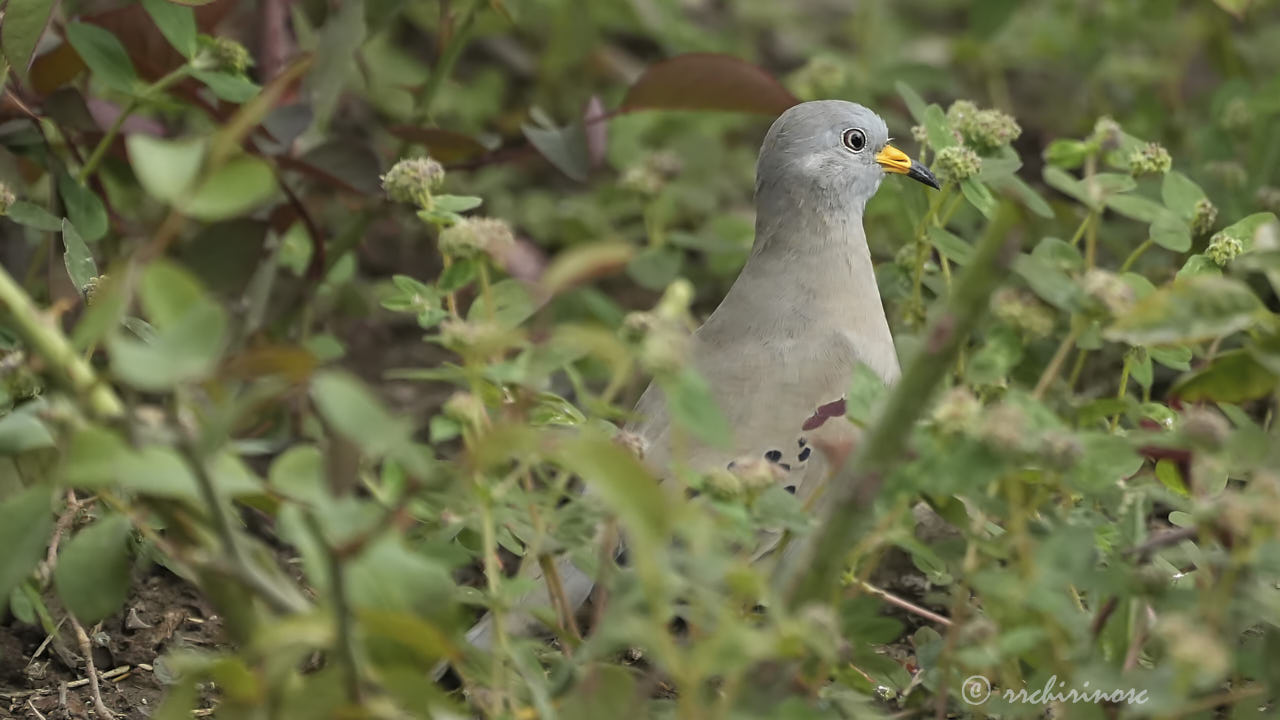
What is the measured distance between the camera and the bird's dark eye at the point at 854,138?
9.32 feet

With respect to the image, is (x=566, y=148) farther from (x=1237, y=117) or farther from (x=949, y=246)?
(x=1237, y=117)

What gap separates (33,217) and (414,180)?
26.9 inches

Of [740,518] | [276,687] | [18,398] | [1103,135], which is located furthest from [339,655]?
[1103,135]

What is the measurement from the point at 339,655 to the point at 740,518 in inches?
16.4

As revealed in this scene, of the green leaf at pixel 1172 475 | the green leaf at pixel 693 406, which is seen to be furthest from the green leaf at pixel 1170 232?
the green leaf at pixel 693 406

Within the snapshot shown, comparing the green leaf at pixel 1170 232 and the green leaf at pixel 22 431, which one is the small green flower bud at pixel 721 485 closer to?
the green leaf at pixel 22 431

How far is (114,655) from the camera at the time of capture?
7.67ft

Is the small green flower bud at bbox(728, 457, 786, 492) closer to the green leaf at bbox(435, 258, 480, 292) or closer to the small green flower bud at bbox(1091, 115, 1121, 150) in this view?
the green leaf at bbox(435, 258, 480, 292)

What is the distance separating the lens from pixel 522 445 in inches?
49.2

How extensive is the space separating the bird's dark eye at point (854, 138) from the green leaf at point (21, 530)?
179 centimetres

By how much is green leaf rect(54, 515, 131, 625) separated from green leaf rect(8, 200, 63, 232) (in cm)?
81

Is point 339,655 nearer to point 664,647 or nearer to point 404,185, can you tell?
point 664,647

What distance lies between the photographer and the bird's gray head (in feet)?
9.15

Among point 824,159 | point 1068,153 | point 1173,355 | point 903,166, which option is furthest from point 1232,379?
point 824,159
